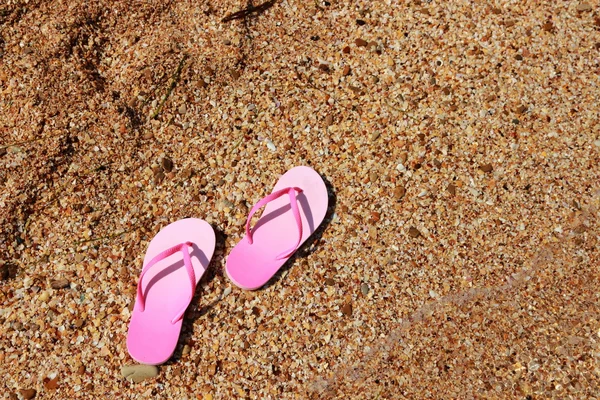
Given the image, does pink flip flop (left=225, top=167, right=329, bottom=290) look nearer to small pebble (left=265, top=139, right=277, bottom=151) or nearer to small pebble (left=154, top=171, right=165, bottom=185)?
small pebble (left=265, top=139, right=277, bottom=151)

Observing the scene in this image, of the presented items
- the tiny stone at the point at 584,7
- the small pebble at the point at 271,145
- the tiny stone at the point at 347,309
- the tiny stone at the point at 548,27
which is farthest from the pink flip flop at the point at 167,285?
the tiny stone at the point at 584,7

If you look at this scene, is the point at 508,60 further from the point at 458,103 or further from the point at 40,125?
the point at 40,125

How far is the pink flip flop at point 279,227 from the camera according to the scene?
176 cm

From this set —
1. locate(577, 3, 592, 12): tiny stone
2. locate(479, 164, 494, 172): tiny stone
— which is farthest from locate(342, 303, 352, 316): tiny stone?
locate(577, 3, 592, 12): tiny stone

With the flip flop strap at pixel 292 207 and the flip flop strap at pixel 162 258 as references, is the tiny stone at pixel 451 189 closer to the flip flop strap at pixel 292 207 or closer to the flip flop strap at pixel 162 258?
the flip flop strap at pixel 292 207

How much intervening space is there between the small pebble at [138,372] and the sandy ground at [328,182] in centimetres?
2

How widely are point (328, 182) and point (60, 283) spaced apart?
1.00 meters

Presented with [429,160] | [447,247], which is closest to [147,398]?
[447,247]

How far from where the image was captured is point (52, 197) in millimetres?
1844

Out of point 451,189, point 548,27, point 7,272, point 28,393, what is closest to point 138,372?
point 28,393

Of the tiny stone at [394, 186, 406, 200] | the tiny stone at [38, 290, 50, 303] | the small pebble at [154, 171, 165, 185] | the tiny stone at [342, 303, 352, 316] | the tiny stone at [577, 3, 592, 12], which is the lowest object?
the tiny stone at [342, 303, 352, 316]

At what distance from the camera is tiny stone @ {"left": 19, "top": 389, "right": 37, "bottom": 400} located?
1620 millimetres

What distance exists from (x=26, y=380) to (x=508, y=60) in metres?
2.11

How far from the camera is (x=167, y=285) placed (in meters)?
1.78
